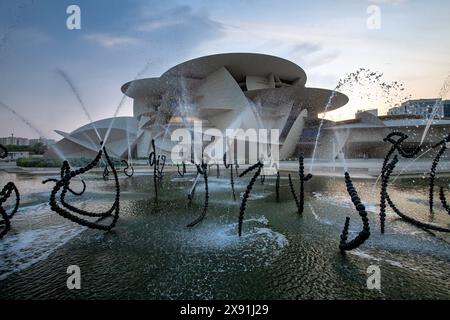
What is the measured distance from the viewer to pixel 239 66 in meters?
39.8

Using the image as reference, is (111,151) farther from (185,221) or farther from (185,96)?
(185,221)

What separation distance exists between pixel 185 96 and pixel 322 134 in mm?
24206

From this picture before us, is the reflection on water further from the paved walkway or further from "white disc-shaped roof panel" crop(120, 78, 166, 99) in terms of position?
"white disc-shaped roof panel" crop(120, 78, 166, 99)

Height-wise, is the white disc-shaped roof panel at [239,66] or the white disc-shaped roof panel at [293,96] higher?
the white disc-shaped roof panel at [239,66]

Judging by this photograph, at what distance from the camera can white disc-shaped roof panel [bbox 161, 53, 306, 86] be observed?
1453 inches

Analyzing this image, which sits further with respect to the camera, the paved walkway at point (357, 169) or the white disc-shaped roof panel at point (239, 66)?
the white disc-shaped roof panel at point (239, 66)

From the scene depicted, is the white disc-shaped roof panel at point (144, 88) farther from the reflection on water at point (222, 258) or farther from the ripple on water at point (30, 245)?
the ripple on water at point (30, 245)

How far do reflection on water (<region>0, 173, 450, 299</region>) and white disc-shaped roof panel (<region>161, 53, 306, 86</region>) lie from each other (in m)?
35.1

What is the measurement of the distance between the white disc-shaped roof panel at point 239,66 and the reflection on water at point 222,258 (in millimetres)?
35061

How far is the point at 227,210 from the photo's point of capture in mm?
6215

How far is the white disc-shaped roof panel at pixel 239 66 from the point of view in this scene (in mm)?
36906

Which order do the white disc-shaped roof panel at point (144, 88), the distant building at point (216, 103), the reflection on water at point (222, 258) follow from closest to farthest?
the reflection on water at point (222, 258) → the distant building at point (216, 103) → the white disc-shaped roof panel at point (144, 88)

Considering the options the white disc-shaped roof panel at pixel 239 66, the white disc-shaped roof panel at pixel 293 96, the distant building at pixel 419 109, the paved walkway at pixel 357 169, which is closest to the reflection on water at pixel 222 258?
the paved walkway at pixel 357 169
